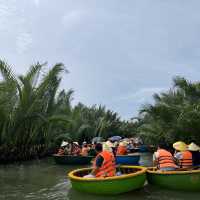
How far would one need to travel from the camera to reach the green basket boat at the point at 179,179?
987 centimetres

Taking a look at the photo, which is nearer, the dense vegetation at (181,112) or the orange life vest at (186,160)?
the orange life vest at (186,160)

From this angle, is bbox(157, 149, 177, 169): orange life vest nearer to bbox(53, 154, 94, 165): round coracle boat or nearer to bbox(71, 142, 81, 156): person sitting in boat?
bbox(53, 154, 94, 165): round coracle boat

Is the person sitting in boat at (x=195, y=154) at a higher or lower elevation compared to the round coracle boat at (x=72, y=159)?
higher

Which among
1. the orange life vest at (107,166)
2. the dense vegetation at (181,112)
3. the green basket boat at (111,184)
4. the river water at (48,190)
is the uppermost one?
the dense vegetation at (181,112)

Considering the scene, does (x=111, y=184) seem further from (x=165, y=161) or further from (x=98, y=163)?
(x=165, y=161)

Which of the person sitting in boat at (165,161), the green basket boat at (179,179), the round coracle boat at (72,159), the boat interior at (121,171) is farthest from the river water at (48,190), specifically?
the round coracle boat at (72,159)

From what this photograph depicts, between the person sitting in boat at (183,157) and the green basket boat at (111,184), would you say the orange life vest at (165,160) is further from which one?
the green basket boat at (111,184)

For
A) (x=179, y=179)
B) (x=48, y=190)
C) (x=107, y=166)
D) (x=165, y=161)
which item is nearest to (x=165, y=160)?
(x=165, y=161)

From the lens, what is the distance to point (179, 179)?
10.0m

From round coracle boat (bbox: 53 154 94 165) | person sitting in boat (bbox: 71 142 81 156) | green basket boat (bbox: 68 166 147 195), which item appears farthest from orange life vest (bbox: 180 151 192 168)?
person sitting in boat (bbox: 71 142 81 156)

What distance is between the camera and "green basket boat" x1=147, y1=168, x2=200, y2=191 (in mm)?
9867

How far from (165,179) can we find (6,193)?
509cm

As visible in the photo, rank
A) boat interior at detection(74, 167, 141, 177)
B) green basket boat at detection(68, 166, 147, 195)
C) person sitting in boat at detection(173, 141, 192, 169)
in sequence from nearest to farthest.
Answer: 1. green basket boat at detection(68, 166, 147, 195)
2. person sitting in boat at detection(173, 141, 192, 169)
3. boat interior at detection(74, 167, 141, 177)

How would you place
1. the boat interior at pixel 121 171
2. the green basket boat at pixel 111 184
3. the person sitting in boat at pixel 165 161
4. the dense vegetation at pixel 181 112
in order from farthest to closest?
the dense vegetation at pixel 181 112, the boat interior at pixel 121 171, the person sitting in boat at pixel 165 161, the green basket boat at pixel 111 184
